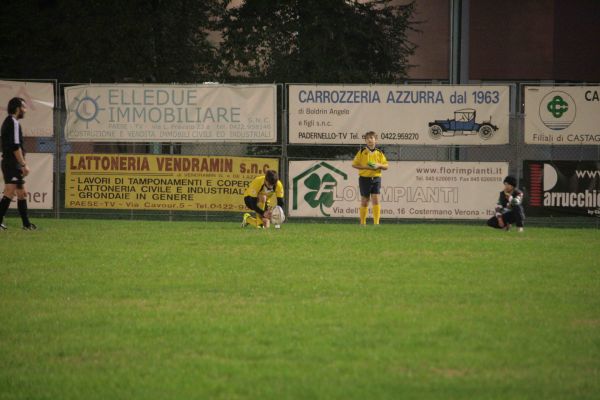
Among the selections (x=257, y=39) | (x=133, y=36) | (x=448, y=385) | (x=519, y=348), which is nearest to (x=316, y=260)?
(x=519, y=348)

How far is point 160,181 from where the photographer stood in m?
22.8

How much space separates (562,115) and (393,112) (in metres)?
3.63

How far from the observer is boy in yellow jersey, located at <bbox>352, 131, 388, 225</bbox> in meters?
20.5

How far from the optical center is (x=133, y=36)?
38844 millimetres

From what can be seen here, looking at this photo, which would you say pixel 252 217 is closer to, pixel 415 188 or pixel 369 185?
pixel 369 185

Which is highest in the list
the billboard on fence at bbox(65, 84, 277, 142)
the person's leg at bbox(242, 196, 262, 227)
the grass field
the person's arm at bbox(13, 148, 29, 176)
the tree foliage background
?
the tree foliage background

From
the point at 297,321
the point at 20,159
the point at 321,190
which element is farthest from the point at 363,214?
the point at 297,321

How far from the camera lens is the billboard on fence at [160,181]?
888 inches

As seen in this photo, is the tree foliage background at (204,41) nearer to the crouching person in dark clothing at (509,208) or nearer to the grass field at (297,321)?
the crouching person in dark clothing at (509,208)

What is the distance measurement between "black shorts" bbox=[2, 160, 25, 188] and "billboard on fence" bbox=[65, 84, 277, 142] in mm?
5181

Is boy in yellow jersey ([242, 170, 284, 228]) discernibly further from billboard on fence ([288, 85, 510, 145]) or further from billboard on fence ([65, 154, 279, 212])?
billboard on fence ([288, 85, 510, 145])

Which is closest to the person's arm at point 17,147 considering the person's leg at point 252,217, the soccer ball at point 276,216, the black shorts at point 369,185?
the person's leg at point 252,217

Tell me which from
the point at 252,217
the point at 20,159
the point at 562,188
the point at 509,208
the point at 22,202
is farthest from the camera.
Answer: the point at 562,188

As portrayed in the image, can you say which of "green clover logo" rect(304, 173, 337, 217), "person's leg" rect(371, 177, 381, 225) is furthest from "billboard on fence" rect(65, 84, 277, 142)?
"person's leg" rect(371, 177, 381, 225)
